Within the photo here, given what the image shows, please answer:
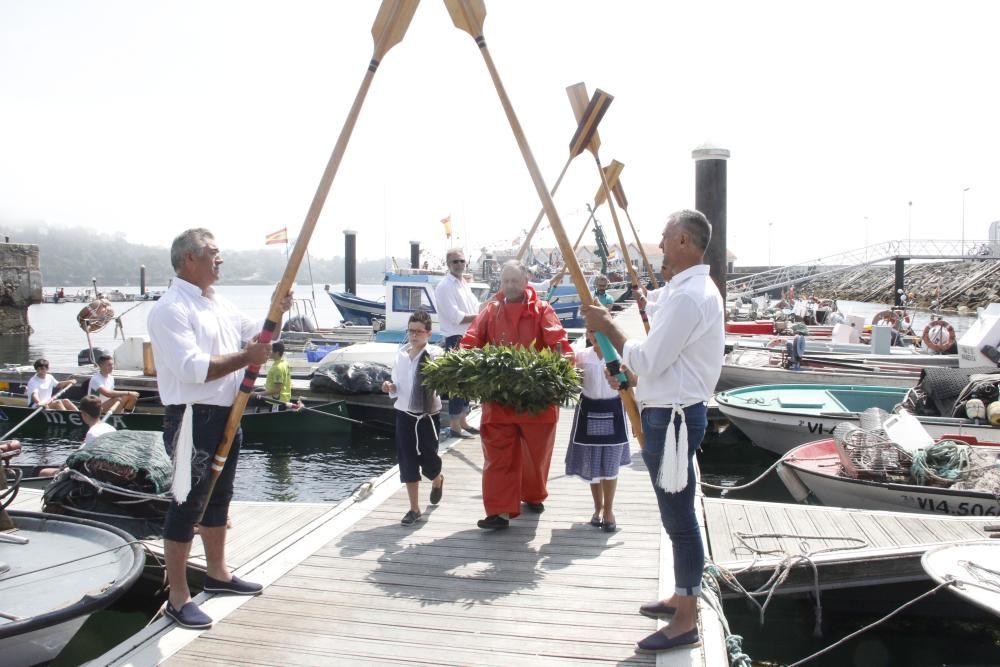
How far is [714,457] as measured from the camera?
45.6ft

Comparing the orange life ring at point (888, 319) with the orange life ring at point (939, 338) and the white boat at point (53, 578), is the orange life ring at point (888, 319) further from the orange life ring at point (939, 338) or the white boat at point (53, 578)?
the white boat at point (53, 578)

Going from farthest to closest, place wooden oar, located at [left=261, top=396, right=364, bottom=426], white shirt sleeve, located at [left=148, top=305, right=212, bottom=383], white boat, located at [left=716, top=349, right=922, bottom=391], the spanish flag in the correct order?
the spanish flag, wooden oar, located at [left=261, top=396, right=364, bottom=426], white boat, located at [left=716, top=349, right=922, bottom=391], white shirt sleeve, located at [left=148, top=305, right=212, bottom=383]

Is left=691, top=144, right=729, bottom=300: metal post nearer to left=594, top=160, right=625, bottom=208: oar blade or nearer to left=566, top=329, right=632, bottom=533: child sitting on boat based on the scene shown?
left=594, top=160, right=625, bottom=208: oar blade

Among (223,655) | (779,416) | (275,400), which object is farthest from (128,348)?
(223,655)

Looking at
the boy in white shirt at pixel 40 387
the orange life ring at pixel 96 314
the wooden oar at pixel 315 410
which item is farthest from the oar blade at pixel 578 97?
the boy in white shirt at pixel 40 387

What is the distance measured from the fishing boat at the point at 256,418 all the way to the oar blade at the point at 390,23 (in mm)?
11093

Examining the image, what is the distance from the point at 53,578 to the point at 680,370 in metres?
3.89

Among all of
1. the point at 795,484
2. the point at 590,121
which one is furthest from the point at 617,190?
the point at 795,484

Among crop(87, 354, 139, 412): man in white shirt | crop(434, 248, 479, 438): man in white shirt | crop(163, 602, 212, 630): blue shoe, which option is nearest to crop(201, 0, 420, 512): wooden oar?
crop(163, 602, 212, 630): blue shoe

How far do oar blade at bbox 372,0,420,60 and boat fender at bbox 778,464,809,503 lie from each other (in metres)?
6.91

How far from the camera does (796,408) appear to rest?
12.2m

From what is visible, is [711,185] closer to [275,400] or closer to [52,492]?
[275,400]

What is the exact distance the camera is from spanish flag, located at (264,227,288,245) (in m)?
→ 28.8

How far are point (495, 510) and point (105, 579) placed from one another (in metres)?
2.48
